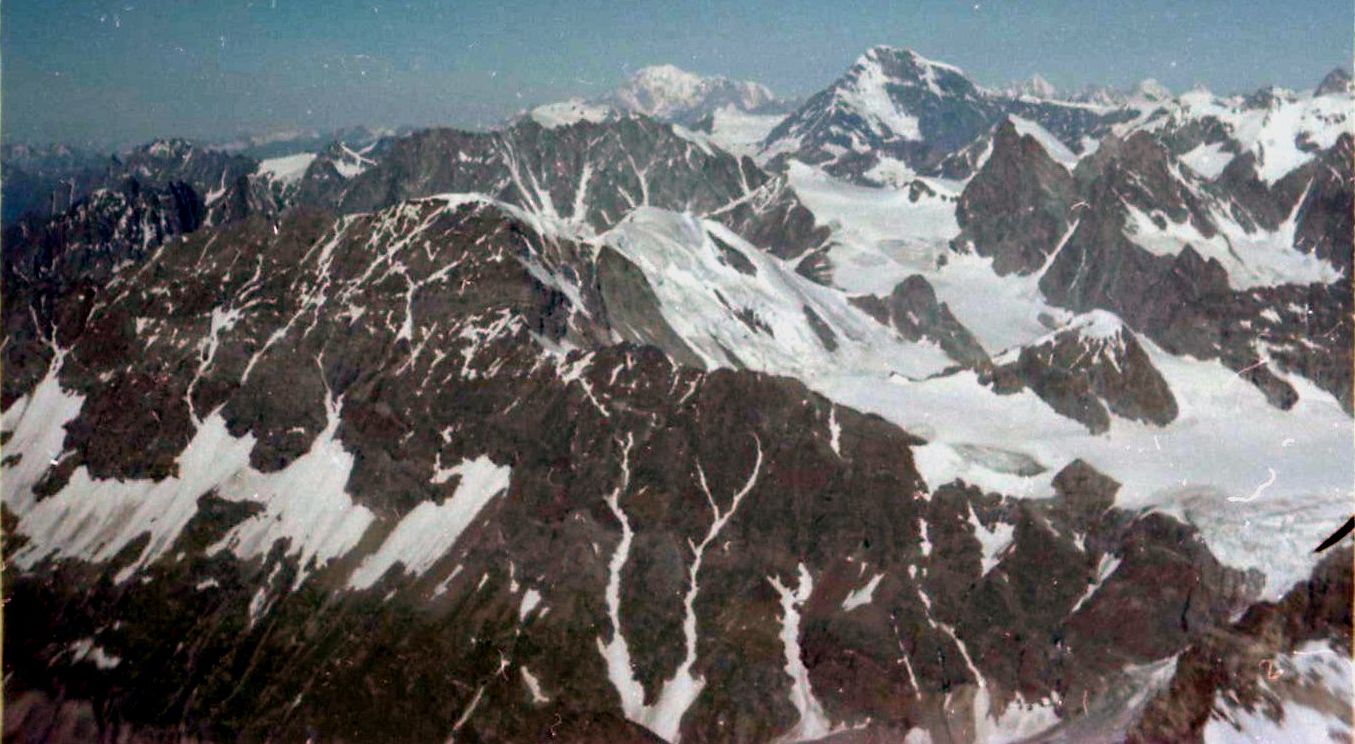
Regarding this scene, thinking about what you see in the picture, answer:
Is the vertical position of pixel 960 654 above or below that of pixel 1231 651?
below

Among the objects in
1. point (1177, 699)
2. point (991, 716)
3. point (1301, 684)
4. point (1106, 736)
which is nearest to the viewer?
point (1301, 684)

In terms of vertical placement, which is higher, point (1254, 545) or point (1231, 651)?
point (1231, 651)

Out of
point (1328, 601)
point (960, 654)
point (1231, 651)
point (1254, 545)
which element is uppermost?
point (1231, 651)

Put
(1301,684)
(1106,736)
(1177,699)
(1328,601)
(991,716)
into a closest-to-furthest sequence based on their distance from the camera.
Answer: (1301,684) < (1177,699) < (1328,601) < (1106,736) < (991,716)

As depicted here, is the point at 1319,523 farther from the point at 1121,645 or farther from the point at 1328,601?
the point at 1328,601

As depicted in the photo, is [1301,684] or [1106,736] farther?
[1106,736]

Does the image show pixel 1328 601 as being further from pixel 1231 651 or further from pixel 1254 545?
pixel 1254 545

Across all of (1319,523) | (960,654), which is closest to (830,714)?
(960,654)

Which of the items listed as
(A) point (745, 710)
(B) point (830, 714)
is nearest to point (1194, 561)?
(B) point (830, 714)

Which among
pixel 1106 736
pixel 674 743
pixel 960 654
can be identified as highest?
pixel 1106 736
